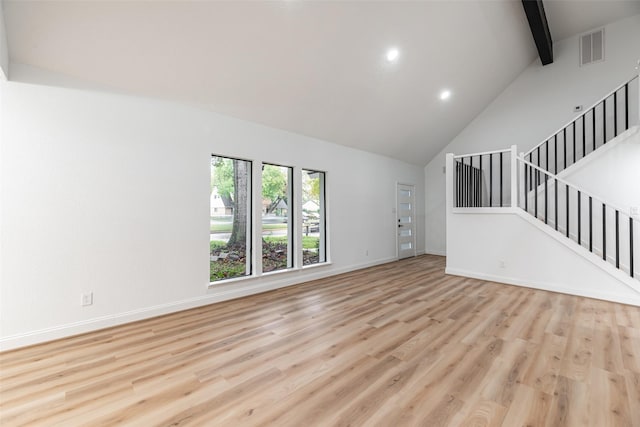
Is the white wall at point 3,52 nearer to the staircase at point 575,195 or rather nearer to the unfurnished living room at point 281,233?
the unfurnished living room at point 281,233

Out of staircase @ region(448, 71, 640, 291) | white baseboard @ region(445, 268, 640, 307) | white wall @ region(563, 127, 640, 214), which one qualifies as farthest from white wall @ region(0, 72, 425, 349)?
white wall @ region(563, 127, 640, 214)

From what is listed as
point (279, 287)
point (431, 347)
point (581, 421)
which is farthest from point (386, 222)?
point (581, 421)

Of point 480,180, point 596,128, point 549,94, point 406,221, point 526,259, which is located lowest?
point 526,259

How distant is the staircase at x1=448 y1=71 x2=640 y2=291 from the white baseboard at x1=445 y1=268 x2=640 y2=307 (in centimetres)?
30

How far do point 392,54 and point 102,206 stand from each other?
13.9 ft

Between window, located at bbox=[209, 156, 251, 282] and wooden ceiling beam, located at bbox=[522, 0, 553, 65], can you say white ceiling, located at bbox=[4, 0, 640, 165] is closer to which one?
wooden ceiling beam, located at bbox=[522, 0, 553, 65]

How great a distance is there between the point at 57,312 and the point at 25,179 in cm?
131

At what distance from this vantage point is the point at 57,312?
283 cm

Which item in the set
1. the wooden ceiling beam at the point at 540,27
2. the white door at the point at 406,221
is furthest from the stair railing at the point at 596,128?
the white door at the point at 406,221

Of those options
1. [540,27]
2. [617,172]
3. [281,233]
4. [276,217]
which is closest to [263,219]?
[276,217]

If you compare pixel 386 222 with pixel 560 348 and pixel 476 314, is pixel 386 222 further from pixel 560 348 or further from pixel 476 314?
pixel 560 348

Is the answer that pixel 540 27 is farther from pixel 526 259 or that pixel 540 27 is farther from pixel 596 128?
pixel 526 259

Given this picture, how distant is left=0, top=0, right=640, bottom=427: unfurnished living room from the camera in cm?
201

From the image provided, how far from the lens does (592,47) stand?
6.02m
